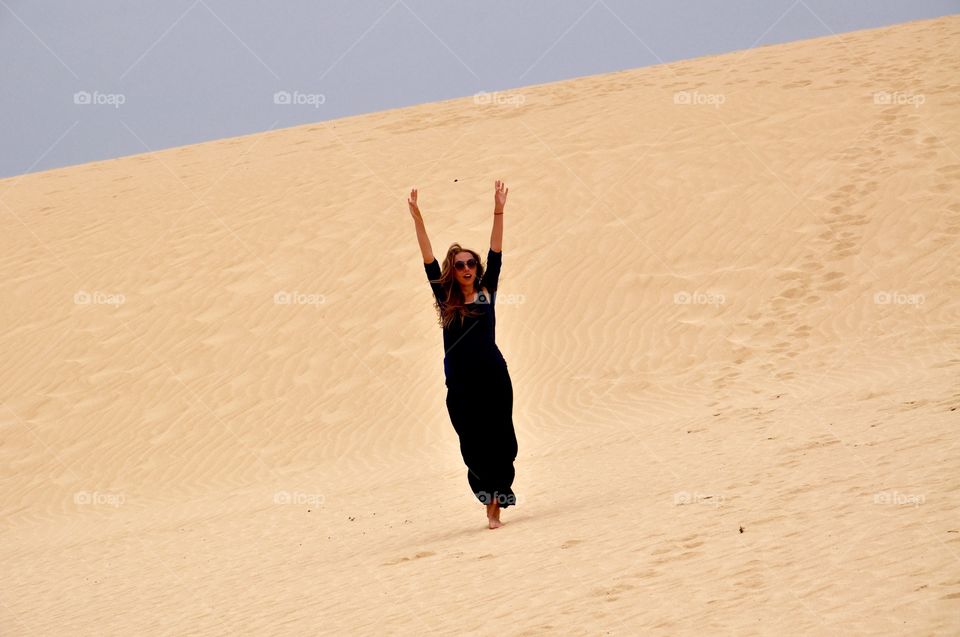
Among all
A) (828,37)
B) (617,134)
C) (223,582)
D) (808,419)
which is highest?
(828,37)

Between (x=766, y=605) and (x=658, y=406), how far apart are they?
25.1ft

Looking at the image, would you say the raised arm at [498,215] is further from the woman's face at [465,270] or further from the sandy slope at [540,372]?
the sandy slope at [540,372]

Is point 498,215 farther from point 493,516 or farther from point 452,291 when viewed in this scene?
point 493,516

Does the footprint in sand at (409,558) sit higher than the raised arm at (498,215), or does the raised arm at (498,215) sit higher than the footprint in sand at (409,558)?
the raised arm at (498,215)

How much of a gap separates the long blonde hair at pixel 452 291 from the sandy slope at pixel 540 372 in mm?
1374

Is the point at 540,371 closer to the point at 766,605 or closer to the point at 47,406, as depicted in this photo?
the point at 47,406

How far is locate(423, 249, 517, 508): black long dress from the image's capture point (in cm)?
672

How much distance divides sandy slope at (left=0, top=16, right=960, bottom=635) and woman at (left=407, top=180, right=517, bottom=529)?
41cm

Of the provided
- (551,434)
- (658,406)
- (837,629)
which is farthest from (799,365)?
(837,629)

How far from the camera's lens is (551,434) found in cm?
1191

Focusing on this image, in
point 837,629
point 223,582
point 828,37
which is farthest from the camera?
point 828,37

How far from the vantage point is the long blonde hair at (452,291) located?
6613 millimetres

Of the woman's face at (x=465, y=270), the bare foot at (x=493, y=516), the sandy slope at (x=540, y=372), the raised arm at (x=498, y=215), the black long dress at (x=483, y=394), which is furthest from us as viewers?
the bare foot at (x=493, y=516)

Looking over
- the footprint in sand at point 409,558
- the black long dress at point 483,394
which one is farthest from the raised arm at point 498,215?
the footprint in sand at point 409,558
